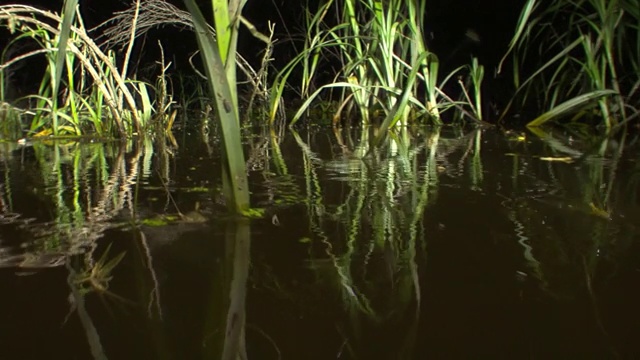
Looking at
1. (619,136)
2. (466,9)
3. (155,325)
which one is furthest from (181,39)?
(155,325)

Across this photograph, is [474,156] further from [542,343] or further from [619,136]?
[542,343]

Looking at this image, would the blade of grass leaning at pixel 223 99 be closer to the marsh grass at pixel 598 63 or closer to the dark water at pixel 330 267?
the dark water at pixel 330 267

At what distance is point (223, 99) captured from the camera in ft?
2.20

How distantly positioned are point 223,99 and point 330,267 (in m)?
0.25

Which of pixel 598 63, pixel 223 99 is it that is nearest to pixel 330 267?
pixel 223 99

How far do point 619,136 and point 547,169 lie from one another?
75 centimetres

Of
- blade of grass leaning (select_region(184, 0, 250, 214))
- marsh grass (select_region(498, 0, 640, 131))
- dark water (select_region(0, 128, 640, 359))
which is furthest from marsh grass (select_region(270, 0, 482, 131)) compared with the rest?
blade of grass leaning (select_region(184, 0, 250, 214))

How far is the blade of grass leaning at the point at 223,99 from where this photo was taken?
2.08ft

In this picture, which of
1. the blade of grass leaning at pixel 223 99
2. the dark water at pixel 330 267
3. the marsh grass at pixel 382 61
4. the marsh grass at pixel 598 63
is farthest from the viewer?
the marsh grass at pixel 382 61

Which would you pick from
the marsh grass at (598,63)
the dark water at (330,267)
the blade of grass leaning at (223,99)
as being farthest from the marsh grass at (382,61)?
the blade of grass leaning at (223,99)

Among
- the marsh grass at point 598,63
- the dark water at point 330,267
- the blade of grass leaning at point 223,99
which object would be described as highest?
the marsh grass at point 598,63

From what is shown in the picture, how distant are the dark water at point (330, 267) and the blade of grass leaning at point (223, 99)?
2.4 inches

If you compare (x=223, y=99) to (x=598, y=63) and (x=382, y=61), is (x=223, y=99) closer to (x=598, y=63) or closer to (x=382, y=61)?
(x=382, y=61)

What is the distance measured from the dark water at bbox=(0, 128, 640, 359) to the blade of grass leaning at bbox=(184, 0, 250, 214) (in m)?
0.06
